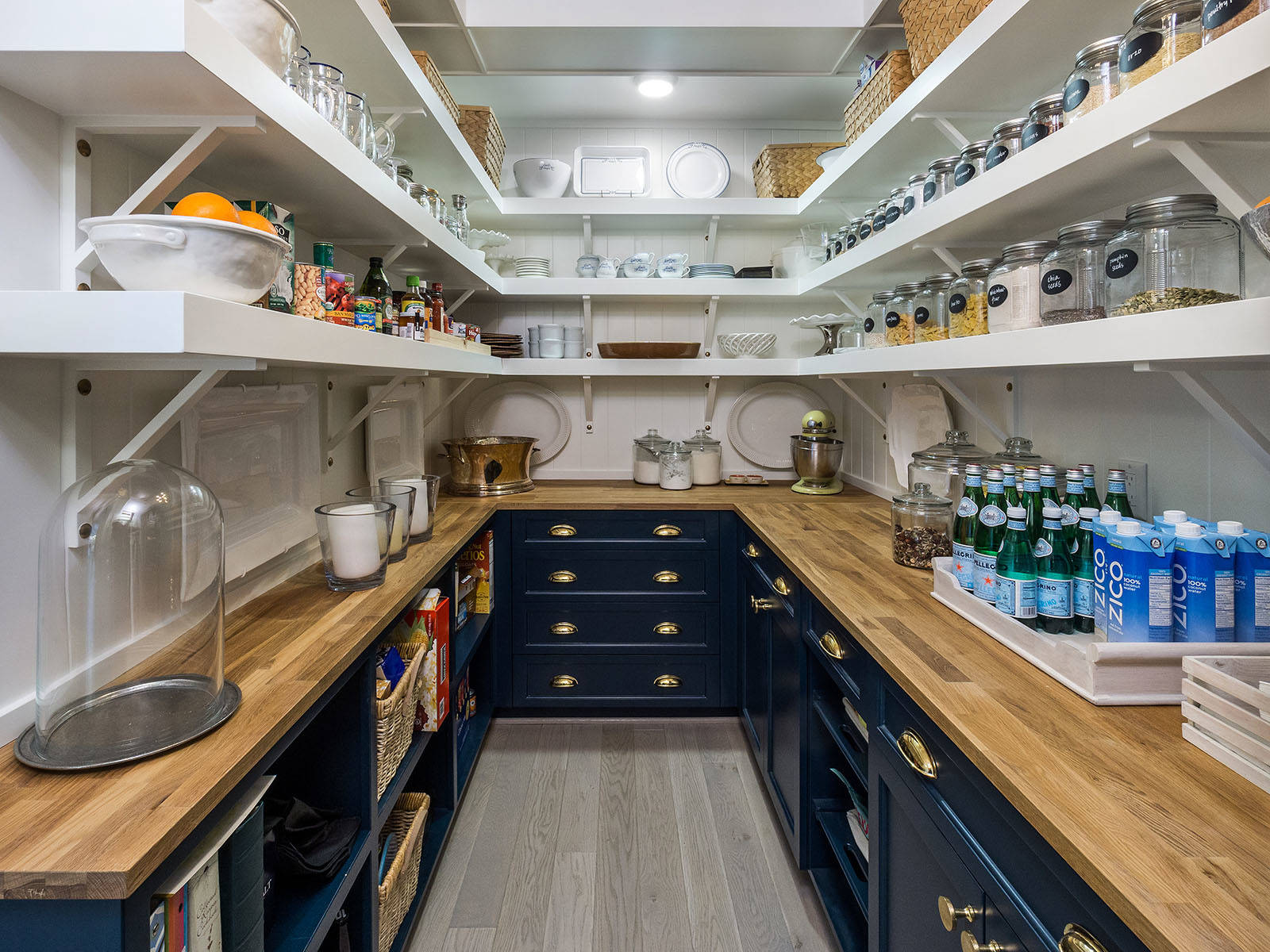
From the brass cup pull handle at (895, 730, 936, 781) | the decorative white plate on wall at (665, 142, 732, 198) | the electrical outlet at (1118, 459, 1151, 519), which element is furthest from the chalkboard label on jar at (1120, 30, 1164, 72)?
the decorative white plate on wall at (665, 142, 732, 198)

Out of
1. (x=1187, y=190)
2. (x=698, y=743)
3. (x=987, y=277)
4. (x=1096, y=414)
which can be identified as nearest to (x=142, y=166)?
(x=987, y=277)

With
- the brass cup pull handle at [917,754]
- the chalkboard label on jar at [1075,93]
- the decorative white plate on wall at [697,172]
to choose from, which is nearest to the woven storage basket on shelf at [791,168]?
the decorative white plate on wall at [697,172]

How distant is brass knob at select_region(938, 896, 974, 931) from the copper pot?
2.23 m

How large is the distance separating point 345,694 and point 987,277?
1.52 m

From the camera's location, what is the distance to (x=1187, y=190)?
4.08 feet

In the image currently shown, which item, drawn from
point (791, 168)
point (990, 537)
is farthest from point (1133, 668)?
point (791, 168)

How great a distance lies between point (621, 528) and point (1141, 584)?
1.93 m

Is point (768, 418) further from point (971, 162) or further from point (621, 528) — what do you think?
point (971, 162)

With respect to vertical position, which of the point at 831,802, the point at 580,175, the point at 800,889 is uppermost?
the point at 580,175

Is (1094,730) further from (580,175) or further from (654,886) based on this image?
(580,175)

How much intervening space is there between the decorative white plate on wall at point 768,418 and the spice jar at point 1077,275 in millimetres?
2177

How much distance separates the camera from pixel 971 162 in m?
1.50

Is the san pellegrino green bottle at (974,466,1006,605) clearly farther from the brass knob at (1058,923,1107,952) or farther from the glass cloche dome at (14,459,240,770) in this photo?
the glass cloche dome at (14,459,240,770)

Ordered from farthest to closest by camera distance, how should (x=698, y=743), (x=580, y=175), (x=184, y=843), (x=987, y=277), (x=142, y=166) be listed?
(x=580, y=175)
(x=698, y=743)
(x=987, y=277)
(x=142, y=166)
(x=184, y=843)
